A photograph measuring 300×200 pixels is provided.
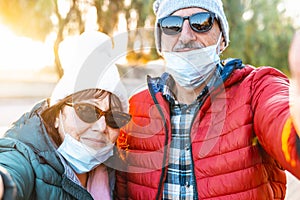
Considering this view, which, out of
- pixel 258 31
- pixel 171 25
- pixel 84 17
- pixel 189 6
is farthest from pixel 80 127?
Answer: pixel 258 31

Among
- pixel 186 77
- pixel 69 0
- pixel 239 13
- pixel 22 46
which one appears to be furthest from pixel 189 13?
pixel 239 13

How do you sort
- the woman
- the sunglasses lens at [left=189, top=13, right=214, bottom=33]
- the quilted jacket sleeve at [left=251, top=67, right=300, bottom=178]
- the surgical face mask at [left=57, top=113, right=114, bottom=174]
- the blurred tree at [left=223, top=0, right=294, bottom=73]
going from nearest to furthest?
the quilted jacket sleeve at [left=251, top=67, right=300, bottom=178]
the woman
the surgical face mask at [left=57, top=113, right=114, bottom=174]
the sunglasses lens at [left=189, top=13, right=214, bottom=33]
the blurred tree at [left=223, top=0, right=294, bottom=73]

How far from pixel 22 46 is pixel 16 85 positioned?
10500 millimetres

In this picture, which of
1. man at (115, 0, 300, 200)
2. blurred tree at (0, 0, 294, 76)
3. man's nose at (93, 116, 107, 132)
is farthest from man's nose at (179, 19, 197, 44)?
blurred tree at (0, 0, 294, 76)

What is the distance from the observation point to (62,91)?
1837mm

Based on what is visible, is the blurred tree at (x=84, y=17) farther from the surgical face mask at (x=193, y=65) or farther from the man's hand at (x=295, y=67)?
the man's hand at (x=295, y=67)

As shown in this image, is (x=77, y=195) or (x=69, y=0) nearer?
(x=77, y=195)

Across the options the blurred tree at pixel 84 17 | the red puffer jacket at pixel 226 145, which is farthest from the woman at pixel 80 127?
the blurred tree at pixel 84 17

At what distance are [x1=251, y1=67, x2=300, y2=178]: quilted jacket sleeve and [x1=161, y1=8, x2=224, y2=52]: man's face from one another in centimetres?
36

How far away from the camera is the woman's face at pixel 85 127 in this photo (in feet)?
6.00

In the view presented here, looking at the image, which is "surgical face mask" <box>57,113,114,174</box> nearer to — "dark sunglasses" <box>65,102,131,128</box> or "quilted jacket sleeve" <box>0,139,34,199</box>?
"dark sunglasses" <box>65,102,131,128</box>

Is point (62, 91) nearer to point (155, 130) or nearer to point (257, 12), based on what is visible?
point (155, 130)

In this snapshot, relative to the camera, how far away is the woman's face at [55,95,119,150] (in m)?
1.83

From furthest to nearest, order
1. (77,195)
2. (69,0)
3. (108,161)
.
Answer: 1. (69,0)
2. (108,161)
3. (77,195)
